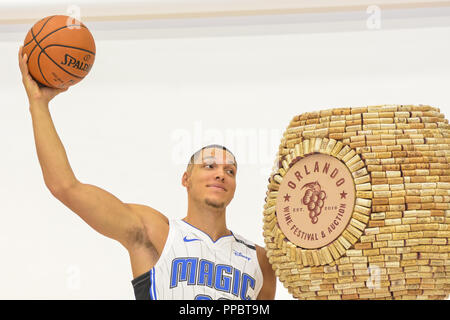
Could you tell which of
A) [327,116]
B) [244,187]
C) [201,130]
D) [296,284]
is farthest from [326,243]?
[201,130]

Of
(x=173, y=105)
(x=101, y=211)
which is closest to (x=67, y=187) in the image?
(x=101, y=211)

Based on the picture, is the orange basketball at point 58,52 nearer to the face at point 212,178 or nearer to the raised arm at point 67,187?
the raised arm at point 67,187

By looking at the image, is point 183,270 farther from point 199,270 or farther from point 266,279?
point 266,279

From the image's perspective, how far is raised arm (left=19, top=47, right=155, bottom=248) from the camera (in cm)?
216

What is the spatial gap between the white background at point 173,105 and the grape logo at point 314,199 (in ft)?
3.02

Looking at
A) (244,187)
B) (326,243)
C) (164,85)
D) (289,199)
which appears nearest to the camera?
(326,243)

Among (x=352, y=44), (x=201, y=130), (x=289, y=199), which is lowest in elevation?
(x=289, y=199)

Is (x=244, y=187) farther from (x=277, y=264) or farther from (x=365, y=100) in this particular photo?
(x=277, y=264)

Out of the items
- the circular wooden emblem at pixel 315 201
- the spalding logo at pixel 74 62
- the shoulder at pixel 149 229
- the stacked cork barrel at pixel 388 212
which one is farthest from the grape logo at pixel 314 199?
the spalding logo at pixel 74 62

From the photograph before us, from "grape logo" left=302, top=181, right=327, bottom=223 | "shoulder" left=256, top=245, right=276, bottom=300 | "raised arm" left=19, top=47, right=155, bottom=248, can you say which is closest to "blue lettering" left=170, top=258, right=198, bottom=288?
"raised arm" left=19, top=47, right=155, bottom=248

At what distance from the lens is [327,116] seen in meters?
2.13

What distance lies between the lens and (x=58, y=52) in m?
2.22

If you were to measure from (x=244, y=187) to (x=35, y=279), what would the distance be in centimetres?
109

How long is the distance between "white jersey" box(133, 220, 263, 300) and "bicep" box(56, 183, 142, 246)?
152 mm
